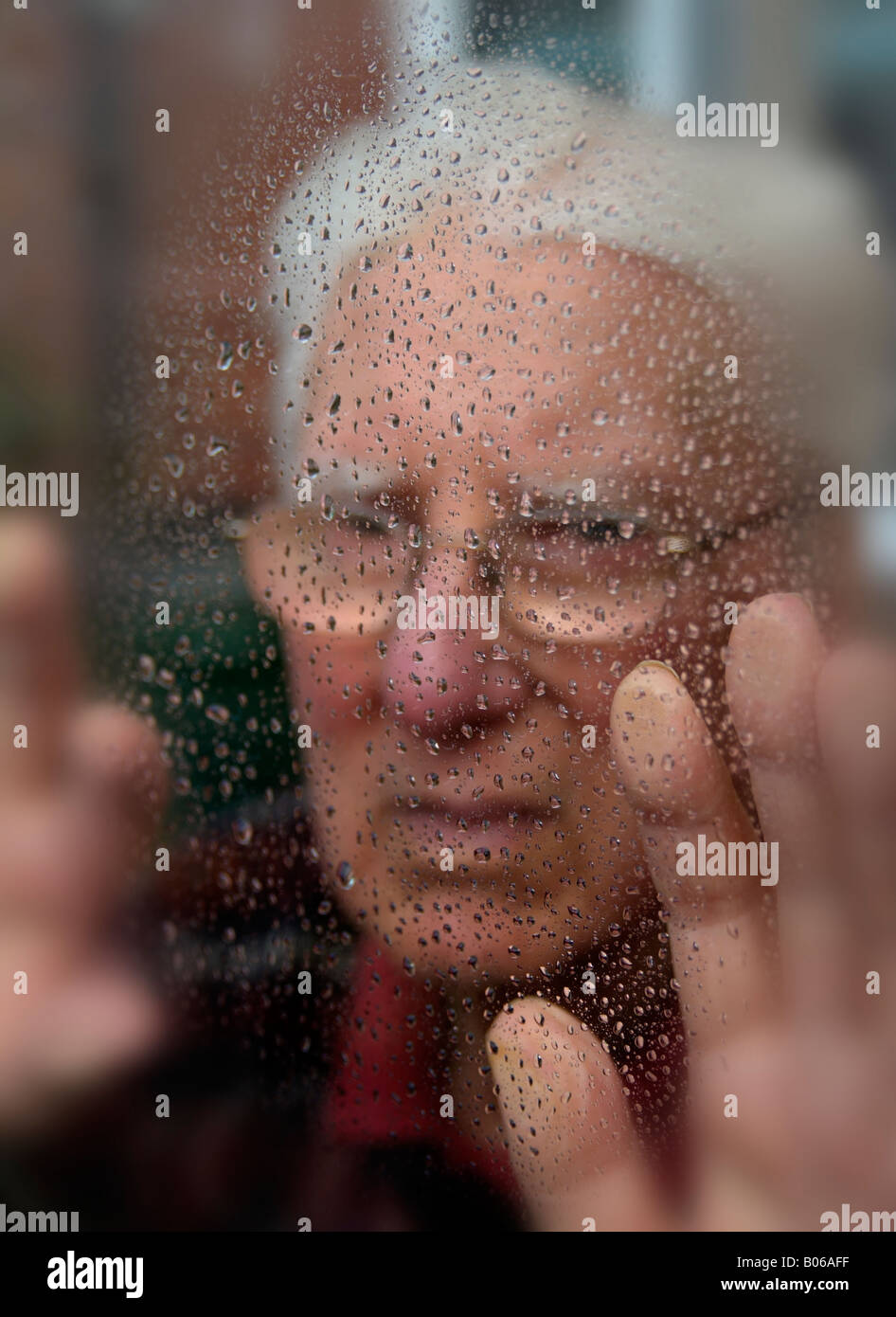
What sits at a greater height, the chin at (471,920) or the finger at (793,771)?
the finger at (793,771)

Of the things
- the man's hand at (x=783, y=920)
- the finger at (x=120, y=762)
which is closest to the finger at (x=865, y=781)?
the man's hand at (x=783, y=920)

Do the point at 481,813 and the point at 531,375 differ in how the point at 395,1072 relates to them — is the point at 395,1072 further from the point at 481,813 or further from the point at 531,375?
the point at 531,375

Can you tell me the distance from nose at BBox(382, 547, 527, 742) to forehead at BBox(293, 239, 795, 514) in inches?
1.8

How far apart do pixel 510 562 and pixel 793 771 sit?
6.4 inches

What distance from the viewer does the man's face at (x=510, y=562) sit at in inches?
17.3

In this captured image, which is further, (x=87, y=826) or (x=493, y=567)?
(x=87, y=826)

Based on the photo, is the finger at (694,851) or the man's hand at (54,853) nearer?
the finger at (694,851)

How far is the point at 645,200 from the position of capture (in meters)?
0.44

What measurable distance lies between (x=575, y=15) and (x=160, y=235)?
253 millimetres

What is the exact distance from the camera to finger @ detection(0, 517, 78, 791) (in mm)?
594

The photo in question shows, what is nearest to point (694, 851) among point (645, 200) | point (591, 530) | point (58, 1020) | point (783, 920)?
point (783, 920)

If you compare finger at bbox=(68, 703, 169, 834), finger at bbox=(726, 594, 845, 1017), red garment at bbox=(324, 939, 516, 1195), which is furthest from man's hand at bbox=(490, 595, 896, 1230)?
finger at bbox=(68, 703, 169, 834)

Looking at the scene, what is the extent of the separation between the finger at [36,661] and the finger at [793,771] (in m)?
0.40

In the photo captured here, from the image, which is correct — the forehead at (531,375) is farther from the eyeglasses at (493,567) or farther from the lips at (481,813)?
the lips at (481,813)
